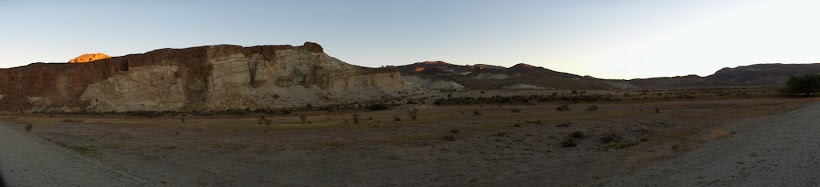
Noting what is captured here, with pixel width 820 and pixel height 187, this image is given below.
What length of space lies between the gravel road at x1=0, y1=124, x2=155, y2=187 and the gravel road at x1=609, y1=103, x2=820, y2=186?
1109 centimetres

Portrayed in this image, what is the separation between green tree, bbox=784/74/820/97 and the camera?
51.6 meters

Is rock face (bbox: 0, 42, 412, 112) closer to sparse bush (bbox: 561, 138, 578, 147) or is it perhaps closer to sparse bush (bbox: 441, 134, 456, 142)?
A: sparse bush (bbox: 441, 134, 456, 142)

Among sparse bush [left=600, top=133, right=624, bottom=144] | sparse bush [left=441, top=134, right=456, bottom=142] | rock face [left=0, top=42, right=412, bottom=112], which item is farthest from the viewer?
rock face [left=0, top=42, right=412, bottom=112]

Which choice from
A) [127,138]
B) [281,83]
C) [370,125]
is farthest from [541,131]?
[281,83]

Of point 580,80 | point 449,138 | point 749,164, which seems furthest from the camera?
point 580,80

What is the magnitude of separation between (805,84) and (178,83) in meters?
67.0

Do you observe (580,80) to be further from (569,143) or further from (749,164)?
(749,164)

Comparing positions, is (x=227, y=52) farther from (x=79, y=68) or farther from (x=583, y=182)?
(x=583, y=182)

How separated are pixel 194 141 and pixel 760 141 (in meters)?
20.9

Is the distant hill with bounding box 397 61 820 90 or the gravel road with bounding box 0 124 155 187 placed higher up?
the distant hill with bounding box 397 61 820 90

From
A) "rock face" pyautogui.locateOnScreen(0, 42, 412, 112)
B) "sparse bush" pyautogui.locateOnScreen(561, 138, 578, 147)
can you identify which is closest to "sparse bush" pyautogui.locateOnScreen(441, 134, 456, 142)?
"sparse bush" pyautogui.locateOnScreen(561, 138, 578, 147)

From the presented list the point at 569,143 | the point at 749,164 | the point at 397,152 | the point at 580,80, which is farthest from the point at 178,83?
the point at 580,80

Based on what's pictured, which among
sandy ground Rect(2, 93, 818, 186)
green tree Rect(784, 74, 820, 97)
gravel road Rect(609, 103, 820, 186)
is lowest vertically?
sandy ground Rect(2, 93, 818, 186)

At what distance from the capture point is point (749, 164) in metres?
11.1
